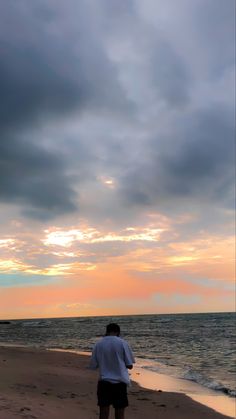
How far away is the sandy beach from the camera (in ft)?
29.0

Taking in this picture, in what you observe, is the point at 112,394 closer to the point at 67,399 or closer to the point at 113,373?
the point at 113,373

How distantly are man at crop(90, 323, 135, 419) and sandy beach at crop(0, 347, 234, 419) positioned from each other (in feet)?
6.23

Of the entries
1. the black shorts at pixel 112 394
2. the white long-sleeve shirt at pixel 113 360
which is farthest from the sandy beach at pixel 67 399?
the white long-sleeve shirt at pixel 113 360

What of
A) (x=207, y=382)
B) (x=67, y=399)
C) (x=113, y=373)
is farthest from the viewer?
(x=207, y=382)

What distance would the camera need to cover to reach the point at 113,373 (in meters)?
6.78

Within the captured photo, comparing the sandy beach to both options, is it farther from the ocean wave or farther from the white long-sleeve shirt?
the white long-sleeve shirt

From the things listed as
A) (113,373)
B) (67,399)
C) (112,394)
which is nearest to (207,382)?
(67,399)

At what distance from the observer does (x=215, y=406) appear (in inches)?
479

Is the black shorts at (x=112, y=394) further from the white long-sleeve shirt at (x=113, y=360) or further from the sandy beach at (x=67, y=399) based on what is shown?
the sandy beach at (x=67, y=399)

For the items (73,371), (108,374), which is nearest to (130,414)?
(108,374)

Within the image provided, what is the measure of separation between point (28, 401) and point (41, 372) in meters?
7.17

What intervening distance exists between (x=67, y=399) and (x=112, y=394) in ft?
16.2

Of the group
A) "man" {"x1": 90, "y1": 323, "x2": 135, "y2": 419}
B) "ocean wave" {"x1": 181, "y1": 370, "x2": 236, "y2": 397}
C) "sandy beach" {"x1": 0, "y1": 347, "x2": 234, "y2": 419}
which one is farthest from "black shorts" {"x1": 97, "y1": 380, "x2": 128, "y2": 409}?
"ocean wave" {"x1": 181, "y1": 370, "x2": 236, "y2": 397}

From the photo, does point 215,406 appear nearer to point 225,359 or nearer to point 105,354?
point 105,354
